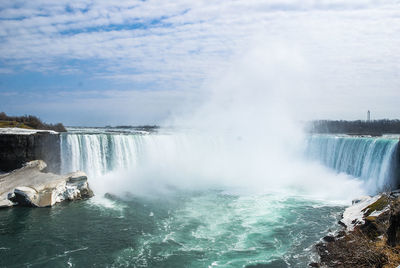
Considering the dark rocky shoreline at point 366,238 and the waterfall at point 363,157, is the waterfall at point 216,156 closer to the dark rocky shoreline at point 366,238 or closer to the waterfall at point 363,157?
the waterfall at point 363,157

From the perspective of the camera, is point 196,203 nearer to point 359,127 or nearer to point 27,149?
point 27,149

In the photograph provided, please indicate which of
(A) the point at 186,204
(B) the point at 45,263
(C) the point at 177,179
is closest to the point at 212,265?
(B) the point at 45,263

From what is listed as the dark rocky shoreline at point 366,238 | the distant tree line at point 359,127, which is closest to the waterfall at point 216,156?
the dark rocky shoreline at point 366,238

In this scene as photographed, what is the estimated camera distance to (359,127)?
6319 cm

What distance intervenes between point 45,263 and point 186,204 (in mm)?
8262

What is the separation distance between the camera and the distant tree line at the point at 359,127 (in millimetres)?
56228

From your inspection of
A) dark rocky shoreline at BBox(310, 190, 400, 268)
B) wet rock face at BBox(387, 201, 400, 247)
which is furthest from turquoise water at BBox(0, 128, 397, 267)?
wet rock face at BBox(387, 201, 400, 247)

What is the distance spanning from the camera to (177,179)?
81.0ft

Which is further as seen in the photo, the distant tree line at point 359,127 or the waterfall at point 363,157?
the distant tree line at point 359,127

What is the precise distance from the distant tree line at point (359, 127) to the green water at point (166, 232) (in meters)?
41.3

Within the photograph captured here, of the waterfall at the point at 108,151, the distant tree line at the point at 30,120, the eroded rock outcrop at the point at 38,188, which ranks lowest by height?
the eroded rock outcrop at the point at 38,188

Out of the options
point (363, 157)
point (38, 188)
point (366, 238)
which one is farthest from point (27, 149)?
point (363, 157)

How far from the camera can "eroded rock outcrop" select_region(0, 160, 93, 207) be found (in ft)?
55.1

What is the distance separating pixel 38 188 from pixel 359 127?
60255 millimetres
